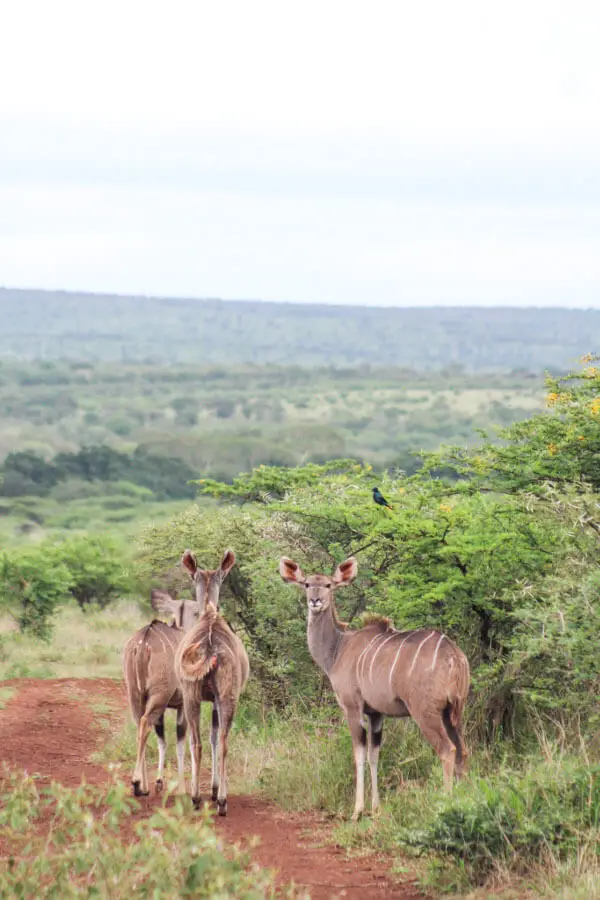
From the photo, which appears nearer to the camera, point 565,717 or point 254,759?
point 565,717

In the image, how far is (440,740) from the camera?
9234mm

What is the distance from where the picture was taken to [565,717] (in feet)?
34.5

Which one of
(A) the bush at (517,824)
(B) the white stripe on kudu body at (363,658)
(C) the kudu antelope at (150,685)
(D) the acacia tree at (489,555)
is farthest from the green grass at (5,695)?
(A) the bush at (517,824)

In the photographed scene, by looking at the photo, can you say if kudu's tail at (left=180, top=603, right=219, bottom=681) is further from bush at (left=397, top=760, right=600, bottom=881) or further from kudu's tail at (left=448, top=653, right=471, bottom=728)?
bush at (left=397, top=760, right=600, bottom=881)

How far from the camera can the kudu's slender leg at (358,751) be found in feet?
31.9

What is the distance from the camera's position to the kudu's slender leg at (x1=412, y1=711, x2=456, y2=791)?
920 cm

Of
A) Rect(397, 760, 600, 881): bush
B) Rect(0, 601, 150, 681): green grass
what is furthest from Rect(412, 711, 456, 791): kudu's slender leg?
Rect(0, 601, 150, 681): green grass

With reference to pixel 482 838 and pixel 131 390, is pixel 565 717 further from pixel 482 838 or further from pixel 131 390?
pixel 131 390

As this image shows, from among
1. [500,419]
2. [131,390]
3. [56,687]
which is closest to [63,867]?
[56,687]

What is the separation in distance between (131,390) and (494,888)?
130574mm

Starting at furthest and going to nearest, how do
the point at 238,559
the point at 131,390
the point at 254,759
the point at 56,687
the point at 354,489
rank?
1. the point at 131,390
2. the point at 56,687
3. the point at 238,559
4. the point at 354,489
5. the point at 254,759

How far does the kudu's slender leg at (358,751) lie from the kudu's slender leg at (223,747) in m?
0.90

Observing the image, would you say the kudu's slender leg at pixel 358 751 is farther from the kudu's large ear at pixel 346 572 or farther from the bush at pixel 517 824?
the bush at pixel 517 824

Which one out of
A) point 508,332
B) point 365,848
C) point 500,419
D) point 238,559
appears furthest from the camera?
point 508,332
